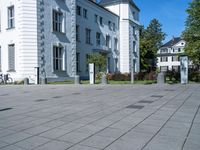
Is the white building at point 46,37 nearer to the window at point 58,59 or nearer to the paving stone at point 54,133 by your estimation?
the window at point 58,59

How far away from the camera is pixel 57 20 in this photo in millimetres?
28781

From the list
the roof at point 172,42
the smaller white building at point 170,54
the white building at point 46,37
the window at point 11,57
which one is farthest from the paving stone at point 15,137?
the roof at point 172,42

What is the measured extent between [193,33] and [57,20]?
1604 centimetres

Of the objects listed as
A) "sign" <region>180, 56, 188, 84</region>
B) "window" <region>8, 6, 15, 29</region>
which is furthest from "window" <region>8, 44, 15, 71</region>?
"sign" <region>180, 56, 188, 84</region>

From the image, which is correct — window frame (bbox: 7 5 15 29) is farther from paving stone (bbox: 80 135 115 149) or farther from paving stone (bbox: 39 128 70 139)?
paving stone (bbox: 80 135 115 149)

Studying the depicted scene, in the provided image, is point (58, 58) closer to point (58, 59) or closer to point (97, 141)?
point (58, 59)

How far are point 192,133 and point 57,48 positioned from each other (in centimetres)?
2462

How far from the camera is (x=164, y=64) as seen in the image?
89.4 metres

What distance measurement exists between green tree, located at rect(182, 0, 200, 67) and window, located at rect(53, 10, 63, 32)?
1484 centimetres

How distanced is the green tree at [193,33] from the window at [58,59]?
1447 centimetres

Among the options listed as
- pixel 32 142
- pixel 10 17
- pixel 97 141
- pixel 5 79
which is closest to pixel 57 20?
pixel 10 17

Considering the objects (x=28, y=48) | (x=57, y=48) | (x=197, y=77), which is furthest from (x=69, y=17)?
(x=197, y=77)

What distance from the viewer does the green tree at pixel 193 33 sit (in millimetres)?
28359

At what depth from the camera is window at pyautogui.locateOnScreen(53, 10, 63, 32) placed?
28341 mm
